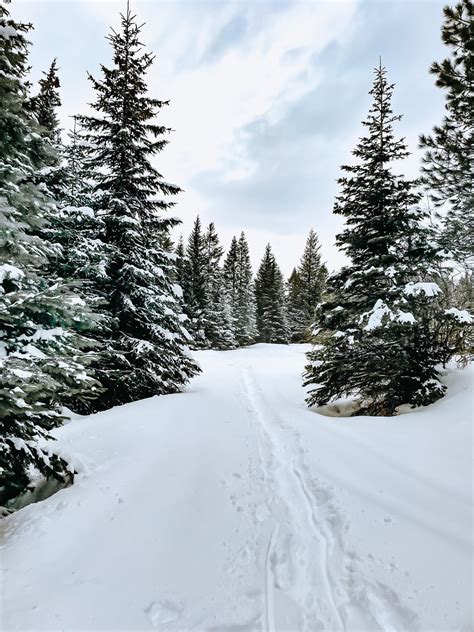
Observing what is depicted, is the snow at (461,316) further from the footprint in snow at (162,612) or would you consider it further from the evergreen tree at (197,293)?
the evergreen tree at (197,293)

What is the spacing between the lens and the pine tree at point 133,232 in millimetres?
9234

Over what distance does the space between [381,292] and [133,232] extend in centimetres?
710

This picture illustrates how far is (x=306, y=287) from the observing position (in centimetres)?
5056

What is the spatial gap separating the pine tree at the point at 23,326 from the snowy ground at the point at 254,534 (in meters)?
0.70

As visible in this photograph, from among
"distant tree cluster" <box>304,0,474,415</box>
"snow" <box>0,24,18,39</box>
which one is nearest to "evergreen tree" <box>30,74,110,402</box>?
"snow" <box>0,24,18,39</box>

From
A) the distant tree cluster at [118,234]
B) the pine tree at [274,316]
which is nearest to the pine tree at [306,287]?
the pine tree at [274,316]

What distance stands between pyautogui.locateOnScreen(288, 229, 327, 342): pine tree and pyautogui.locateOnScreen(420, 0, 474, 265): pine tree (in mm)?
29486

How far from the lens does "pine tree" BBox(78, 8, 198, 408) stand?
9.23 m

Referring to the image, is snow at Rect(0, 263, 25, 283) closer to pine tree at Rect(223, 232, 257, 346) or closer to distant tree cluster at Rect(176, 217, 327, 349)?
distant tree cluster at Rect(176, 217, 327, 349)

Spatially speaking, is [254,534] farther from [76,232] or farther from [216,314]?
[216,314]

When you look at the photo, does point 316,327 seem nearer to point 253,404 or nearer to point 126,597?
point 253,404

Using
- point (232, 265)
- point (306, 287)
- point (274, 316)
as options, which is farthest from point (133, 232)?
point (232, 265)

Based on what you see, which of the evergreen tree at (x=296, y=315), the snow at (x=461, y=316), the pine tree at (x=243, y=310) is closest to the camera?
the snow at (x=461, y=316)

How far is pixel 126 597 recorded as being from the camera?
254 centimetres
